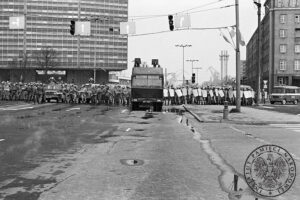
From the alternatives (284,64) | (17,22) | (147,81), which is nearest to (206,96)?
(147,81)

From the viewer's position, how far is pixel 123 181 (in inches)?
286

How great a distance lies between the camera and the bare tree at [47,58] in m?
110

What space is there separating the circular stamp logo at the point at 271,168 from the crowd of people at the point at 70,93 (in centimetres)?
3743

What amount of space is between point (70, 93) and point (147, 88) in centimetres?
1368

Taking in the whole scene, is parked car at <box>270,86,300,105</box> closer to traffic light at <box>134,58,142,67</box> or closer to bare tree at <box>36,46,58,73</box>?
traffic light at <box>134,58,142,67</box>

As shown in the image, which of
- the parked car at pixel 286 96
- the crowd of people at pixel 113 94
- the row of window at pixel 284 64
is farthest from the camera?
the row of window at pixel 284 64

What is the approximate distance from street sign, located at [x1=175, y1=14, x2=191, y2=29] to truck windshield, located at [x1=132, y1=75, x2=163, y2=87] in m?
5.49

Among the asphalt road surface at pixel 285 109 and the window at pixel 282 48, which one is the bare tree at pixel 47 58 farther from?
the asphalt road surface at pixel 285 109

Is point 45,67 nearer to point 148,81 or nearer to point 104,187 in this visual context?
point 148,81

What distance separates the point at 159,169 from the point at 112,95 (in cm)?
3428

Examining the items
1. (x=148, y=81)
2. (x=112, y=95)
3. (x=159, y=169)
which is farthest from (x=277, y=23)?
(x=159, y=169)

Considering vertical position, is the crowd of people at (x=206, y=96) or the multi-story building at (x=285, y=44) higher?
the multi-story building at (x=285, y=44)

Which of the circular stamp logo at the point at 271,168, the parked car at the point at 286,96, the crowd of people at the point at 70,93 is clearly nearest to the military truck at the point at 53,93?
the crowd of people at the point at 70,93

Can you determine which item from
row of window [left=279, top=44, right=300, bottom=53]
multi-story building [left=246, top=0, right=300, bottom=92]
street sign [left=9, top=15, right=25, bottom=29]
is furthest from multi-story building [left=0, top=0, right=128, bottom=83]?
street sign [left=9, top=15, right=25, bottom=29]
